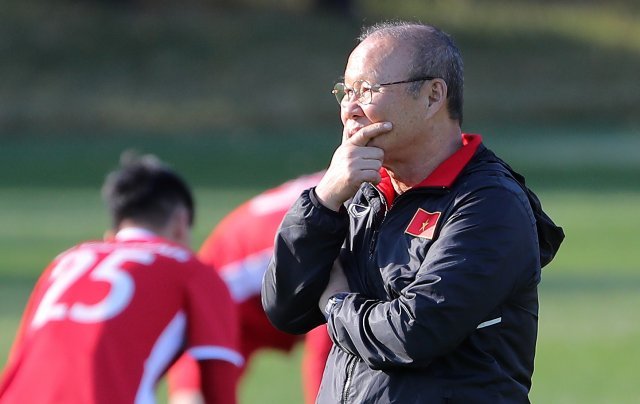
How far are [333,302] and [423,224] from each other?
348mm

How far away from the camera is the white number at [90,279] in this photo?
16.7 ft

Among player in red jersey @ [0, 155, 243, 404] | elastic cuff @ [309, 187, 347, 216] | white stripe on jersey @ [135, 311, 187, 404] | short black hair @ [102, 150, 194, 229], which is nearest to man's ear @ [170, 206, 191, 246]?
short black hair @ [102, 150, 194, 229]

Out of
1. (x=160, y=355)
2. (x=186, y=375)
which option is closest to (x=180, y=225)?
Result: (x=186, y=375)

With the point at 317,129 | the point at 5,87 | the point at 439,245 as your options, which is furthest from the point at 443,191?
the point at 5,87

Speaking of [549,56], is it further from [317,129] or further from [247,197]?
[247,197]

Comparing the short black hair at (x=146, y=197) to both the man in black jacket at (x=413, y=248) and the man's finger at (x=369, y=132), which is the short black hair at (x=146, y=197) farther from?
the man's finger at (x=369, y=132)

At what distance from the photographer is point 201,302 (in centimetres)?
528

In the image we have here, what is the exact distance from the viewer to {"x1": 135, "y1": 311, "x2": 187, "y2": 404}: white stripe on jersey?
5105mm

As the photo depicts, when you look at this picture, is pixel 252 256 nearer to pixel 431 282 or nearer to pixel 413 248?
pixel 413 248

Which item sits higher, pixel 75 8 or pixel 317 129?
pixel 75 8

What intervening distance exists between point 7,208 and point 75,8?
23741 millimetres

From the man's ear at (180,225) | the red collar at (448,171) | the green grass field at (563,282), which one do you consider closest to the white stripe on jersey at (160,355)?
the man's ear at (180,225)

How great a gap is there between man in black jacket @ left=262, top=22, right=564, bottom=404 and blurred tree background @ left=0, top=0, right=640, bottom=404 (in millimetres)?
12034

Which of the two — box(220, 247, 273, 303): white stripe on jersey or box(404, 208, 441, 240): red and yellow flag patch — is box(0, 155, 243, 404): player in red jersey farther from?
box(404, 208, 441, 240): red and yellow flag patch
